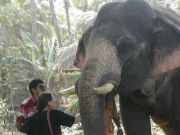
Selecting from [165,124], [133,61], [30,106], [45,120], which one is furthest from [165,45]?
[30,106]

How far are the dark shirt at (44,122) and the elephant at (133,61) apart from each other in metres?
1.56

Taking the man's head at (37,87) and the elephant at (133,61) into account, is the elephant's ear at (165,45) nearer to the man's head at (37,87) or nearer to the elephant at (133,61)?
the elephant at (133,61)

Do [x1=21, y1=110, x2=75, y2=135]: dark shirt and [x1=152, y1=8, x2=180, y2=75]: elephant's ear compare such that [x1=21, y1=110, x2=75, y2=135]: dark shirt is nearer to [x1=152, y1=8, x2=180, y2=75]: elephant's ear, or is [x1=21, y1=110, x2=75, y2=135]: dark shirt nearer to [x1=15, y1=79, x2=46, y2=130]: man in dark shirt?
[x1=15, y1=79, x2=46, y2=130]: man in dark shirt

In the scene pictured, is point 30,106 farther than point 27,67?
No

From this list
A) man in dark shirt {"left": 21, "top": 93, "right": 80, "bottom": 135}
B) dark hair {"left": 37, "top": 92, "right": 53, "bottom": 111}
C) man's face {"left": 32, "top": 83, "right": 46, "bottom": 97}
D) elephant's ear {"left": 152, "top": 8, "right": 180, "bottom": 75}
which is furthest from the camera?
man's face {"left": 32, "top": 83, "right": 46, "bottom": 97}

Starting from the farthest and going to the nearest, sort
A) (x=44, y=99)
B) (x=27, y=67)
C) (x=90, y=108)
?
(x=27, y=67) < (x=44, y=99) < (x=90, y=108)

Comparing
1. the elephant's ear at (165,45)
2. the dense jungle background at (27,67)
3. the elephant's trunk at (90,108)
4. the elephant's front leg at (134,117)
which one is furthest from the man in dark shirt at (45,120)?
the dense jungle background at (27,67)

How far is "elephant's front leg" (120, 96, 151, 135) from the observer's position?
396cm

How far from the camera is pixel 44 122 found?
523 centimetres

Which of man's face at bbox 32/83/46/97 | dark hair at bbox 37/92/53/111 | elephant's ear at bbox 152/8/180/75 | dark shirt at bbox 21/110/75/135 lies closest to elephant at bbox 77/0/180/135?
elephant's ear at bbox 152/8/180/75

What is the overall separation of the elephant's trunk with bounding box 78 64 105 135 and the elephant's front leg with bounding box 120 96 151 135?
1025mm

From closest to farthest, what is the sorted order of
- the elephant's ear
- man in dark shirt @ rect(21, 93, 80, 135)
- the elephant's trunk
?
the elephant's trunk
the elephant's ear
man in dark shirt @ rect(21, 93, 80, 135)

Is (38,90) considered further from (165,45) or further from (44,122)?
(165,45)

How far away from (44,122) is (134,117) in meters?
1.54
